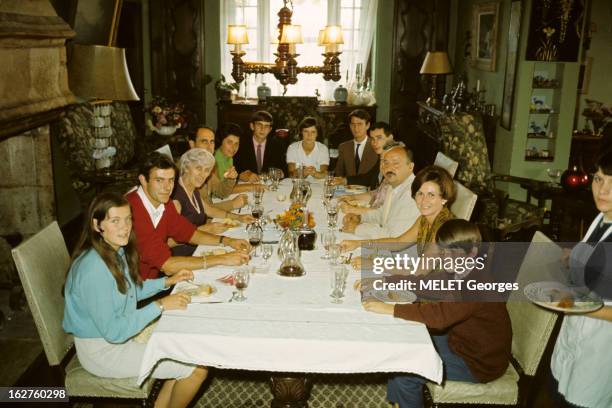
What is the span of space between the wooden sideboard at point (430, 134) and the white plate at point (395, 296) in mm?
3886

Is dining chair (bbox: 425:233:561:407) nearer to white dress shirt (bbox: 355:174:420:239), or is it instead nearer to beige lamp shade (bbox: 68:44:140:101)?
white dress shirt (bbox: 355:174:420:239)

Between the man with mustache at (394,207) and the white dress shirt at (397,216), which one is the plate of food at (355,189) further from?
the white dress shirt at (397,216)

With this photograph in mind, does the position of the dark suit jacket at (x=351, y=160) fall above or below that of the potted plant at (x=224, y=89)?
below

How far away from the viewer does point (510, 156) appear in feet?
20.8

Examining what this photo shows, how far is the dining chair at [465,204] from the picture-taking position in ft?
11.1

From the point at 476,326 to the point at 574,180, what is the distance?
2797mm

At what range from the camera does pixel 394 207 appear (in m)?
3.54

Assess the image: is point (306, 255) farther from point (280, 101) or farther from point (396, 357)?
point (280, 101)

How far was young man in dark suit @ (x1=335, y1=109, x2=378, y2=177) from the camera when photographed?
4.99 metres

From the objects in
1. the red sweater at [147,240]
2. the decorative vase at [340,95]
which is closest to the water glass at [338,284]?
the red sweater at [147,240]

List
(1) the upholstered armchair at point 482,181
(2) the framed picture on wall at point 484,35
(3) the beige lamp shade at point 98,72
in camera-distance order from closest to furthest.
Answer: (3) the beige lamp shade at point 98,72 < (1) the upholstered armchair at point 482,181 < (2) the framed picture on wall at point 484,35

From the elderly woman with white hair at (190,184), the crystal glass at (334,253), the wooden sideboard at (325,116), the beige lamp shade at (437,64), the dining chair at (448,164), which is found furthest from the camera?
the wooden sideboard at (325,116)

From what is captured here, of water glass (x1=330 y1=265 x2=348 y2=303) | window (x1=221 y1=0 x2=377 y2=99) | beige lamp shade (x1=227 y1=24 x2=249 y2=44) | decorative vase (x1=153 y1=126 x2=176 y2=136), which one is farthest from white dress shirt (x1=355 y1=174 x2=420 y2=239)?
window (x1=221 y1=0 x2=377 y2=99)

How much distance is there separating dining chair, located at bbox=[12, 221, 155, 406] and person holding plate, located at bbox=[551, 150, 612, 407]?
1.74m
